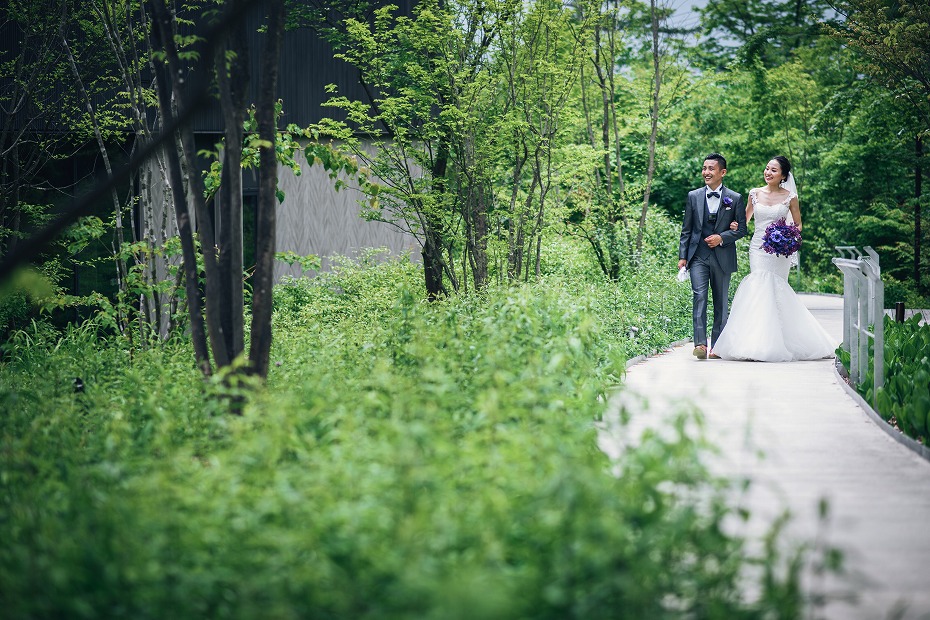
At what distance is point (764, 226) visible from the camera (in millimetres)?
10367

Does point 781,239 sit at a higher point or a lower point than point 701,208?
lower

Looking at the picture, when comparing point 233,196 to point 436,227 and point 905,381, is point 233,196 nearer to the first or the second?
point 905,381

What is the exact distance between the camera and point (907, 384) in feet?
20.4

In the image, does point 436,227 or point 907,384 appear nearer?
point 907,384

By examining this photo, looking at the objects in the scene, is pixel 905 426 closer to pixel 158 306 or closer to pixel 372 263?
pixel 158 306

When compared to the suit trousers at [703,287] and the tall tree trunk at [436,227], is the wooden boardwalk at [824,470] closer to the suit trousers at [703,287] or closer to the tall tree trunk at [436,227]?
the suit trousers at [703,287]

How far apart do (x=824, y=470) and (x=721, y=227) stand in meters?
5.33

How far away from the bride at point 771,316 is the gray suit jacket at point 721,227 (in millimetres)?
421

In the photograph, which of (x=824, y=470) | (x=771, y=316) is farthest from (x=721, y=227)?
(x=824, y=470)

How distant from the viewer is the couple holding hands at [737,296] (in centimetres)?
978

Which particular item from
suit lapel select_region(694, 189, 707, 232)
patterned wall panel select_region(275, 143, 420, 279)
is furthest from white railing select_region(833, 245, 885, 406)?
patterned wall panel select_region(275, 143, 420, 279)

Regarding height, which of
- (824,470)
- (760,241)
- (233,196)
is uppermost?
(233,196)

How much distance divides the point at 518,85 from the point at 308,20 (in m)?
3.41

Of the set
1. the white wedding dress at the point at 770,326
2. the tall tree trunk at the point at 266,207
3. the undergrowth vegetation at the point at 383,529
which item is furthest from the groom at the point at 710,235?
the undergrowth vegetation at the point at 383,529
